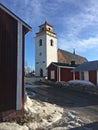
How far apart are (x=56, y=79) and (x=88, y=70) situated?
8203 millimetres

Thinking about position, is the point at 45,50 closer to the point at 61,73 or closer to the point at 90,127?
the point at 61,73

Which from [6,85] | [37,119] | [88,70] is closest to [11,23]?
[6,85]

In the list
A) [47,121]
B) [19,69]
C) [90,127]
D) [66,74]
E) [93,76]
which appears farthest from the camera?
[66,74]

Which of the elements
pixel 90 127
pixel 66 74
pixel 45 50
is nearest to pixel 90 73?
pixel 66 74

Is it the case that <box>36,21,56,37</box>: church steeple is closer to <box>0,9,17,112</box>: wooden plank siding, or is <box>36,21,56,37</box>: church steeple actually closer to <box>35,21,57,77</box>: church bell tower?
<box>35,21,57,77</box>: church bell tower

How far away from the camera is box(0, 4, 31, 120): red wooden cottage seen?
32.1 feet

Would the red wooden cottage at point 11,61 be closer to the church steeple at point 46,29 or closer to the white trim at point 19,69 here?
the white trim at point 19,69

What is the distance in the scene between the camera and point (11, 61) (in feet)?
33.3

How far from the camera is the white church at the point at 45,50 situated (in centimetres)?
5019

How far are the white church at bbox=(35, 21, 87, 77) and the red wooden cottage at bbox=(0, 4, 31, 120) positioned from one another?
38.8 metres

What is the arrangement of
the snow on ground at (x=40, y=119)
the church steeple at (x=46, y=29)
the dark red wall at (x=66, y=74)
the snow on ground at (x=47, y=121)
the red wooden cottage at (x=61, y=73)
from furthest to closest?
1. the church steeple at (x=46, y=29)
2. the dark red wall at (x=66, y=74)
3. the red wooden cottage at (x=61, y=73)
4. the snow on ground at (x=47, y=121)
5. the snow on ground at (x=40, y=119)

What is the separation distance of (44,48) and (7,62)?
133ft

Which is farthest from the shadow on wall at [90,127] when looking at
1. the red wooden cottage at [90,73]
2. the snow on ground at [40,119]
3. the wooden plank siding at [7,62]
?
the red wooden cottage at [90,73]

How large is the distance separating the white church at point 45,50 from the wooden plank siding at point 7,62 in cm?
3909
